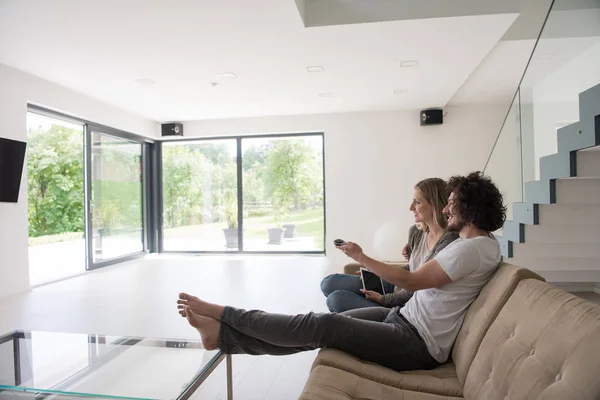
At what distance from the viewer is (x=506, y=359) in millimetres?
1247

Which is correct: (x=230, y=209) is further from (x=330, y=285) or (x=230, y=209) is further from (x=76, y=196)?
(x=330, y=285)

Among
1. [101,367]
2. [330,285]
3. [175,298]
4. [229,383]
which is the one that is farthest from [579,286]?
[101,367]

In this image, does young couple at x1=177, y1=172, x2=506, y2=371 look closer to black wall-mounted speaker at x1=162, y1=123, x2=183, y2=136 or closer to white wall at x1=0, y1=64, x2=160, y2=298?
white wall at x1=0, y1=64, x2=160, y2=298

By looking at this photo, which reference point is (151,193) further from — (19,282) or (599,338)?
(599,338)

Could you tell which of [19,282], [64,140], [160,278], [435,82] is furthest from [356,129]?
[19,282]

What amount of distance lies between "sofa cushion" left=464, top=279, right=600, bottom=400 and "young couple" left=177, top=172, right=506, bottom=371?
25 centimetres

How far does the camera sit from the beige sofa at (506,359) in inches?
39.2

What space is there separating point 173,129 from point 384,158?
432 centimetres

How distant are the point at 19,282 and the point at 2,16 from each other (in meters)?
3.21

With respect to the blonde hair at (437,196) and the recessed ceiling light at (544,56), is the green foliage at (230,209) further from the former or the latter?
the blonde hair at (437,196)

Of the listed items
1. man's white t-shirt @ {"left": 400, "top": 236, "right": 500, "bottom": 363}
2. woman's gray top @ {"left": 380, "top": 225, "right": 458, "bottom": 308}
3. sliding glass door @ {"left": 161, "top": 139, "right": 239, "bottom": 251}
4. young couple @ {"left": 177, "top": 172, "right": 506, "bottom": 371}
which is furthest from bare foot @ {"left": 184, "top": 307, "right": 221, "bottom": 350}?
sliding glass door @ {"left": 161, "top": 139, "right": 239, "bottom": 251}

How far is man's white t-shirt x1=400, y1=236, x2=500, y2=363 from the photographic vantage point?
5.40 ft

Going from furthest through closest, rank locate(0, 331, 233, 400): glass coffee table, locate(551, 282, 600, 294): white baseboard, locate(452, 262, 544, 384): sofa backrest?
locate(551, 282, 600, 294): white baseboard < locate(0, 331, 233, 400): glass coffee table < locate(452, 262, 544, 384): sofa backrest

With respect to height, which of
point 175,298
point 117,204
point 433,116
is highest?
point 433,116
